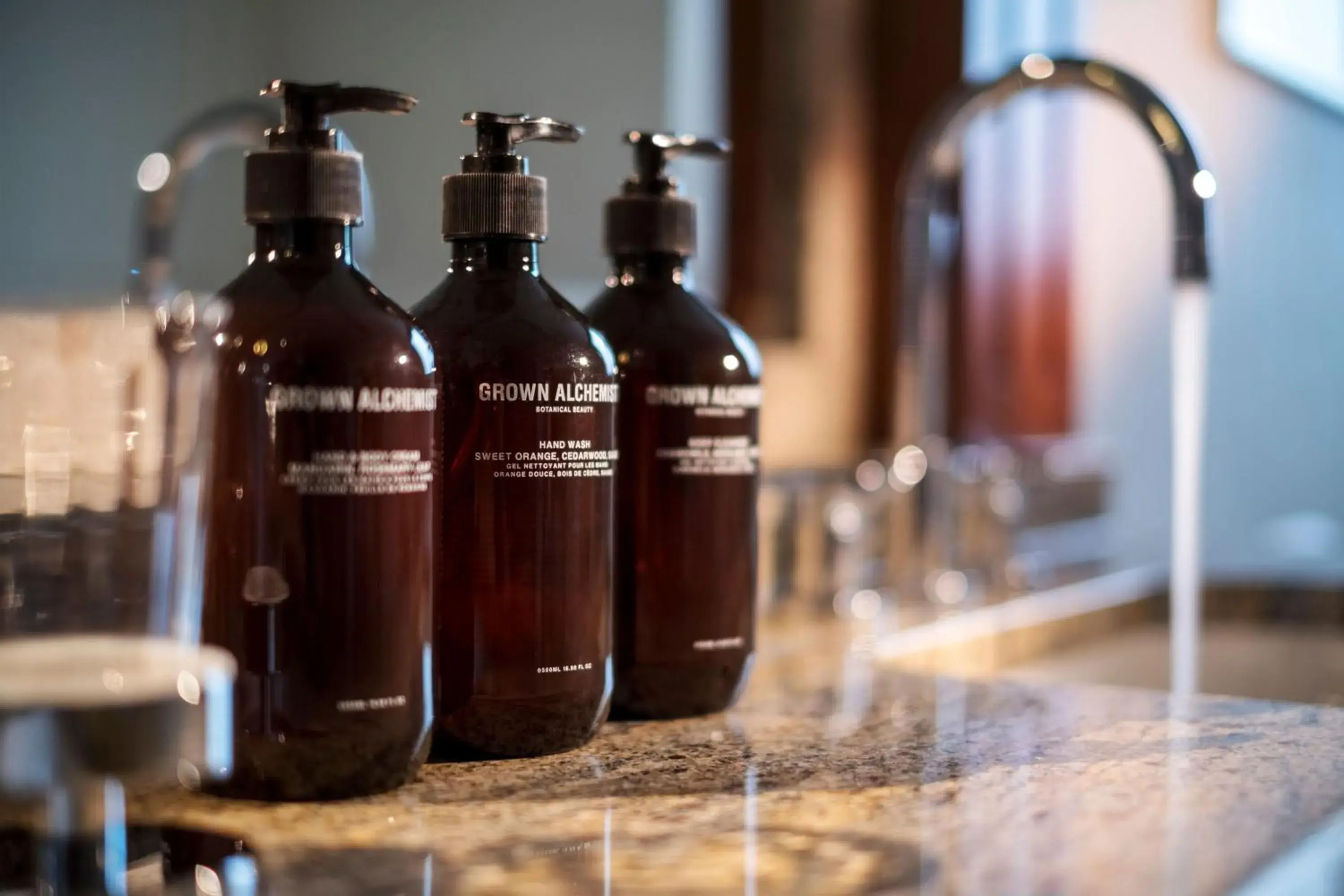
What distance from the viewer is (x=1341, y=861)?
496mm

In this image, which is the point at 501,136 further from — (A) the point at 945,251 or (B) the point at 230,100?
(A) the point at 945,251

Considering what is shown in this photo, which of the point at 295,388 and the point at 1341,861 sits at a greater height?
the point at 295,388

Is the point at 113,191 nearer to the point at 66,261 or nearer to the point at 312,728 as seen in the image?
the point at 66,261

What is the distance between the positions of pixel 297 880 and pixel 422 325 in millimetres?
204

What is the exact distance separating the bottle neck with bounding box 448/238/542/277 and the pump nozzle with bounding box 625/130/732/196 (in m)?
0.09

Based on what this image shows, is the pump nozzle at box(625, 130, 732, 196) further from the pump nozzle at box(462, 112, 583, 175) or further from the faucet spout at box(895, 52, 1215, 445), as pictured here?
the faucet spout at box(895, 52, 1215, 445)

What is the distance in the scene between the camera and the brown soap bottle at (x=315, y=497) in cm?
47

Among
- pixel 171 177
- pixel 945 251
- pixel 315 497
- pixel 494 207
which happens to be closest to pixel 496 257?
pixel 494 207

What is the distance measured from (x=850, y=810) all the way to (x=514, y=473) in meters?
0.16

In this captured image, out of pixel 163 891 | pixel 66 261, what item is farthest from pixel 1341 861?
pixel 66 261

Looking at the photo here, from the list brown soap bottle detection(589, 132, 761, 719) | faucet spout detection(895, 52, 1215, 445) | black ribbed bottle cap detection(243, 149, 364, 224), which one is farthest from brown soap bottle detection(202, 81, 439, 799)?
faucet spout detection(895, 52, 1215, 445)

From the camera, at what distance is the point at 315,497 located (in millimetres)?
467

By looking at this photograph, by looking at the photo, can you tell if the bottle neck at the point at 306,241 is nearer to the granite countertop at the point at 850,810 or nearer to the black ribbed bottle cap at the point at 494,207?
the black ribbed bottle cap at the point at 494,207

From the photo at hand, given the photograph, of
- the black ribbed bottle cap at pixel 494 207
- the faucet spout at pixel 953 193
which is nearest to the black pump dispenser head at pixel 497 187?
the black ribbed bottle cap at pixel 494 207
